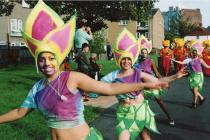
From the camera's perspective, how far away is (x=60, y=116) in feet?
15.5

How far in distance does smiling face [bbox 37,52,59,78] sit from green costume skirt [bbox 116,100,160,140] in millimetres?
2806

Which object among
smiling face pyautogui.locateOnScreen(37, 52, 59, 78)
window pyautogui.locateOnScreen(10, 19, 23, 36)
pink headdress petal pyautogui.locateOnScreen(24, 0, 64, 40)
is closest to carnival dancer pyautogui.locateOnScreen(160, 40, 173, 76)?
pink headdress petal pyautogui.locateOnScreen(24, 0, 64, 40)

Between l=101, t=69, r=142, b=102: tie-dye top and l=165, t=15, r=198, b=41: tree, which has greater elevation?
l=165, t=15, r=198, b=41: tree

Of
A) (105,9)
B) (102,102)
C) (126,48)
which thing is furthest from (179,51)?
(126,48)

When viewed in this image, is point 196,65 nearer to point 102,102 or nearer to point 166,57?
point 102,102

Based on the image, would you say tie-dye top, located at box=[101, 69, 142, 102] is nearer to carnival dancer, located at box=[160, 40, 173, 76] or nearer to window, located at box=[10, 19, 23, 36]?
carnival dancer, located at box=[160, 40, 173, 76]

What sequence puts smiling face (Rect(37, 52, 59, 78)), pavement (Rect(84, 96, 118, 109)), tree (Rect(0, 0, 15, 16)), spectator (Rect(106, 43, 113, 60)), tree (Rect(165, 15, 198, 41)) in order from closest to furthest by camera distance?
smiling face (Rect(37, 52, 59, 78)) < pavement (Rect(84, 96, 118, 109)) < tree (Rect(0, 0, 15, 16)) < spectator (Rect(106, 43, 113, 60)) < tree (Rect(165, 15, 198, 41))

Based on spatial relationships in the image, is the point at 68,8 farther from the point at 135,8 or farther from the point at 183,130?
the point at 183,130

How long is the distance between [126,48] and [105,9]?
102 ft

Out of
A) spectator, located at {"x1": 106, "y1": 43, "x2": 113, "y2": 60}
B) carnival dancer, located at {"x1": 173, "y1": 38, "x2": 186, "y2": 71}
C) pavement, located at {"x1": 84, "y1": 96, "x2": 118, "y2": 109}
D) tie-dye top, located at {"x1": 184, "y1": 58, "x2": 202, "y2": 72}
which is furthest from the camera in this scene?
spectator, located at {"x1": 106, "y1": 43, "x2": 113, "y2": 60}

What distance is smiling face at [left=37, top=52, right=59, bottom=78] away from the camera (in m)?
4.62

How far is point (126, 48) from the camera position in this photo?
7438 mm

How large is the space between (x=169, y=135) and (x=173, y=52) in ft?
56.6

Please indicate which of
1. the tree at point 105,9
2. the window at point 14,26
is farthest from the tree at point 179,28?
the tree at point 105,9
